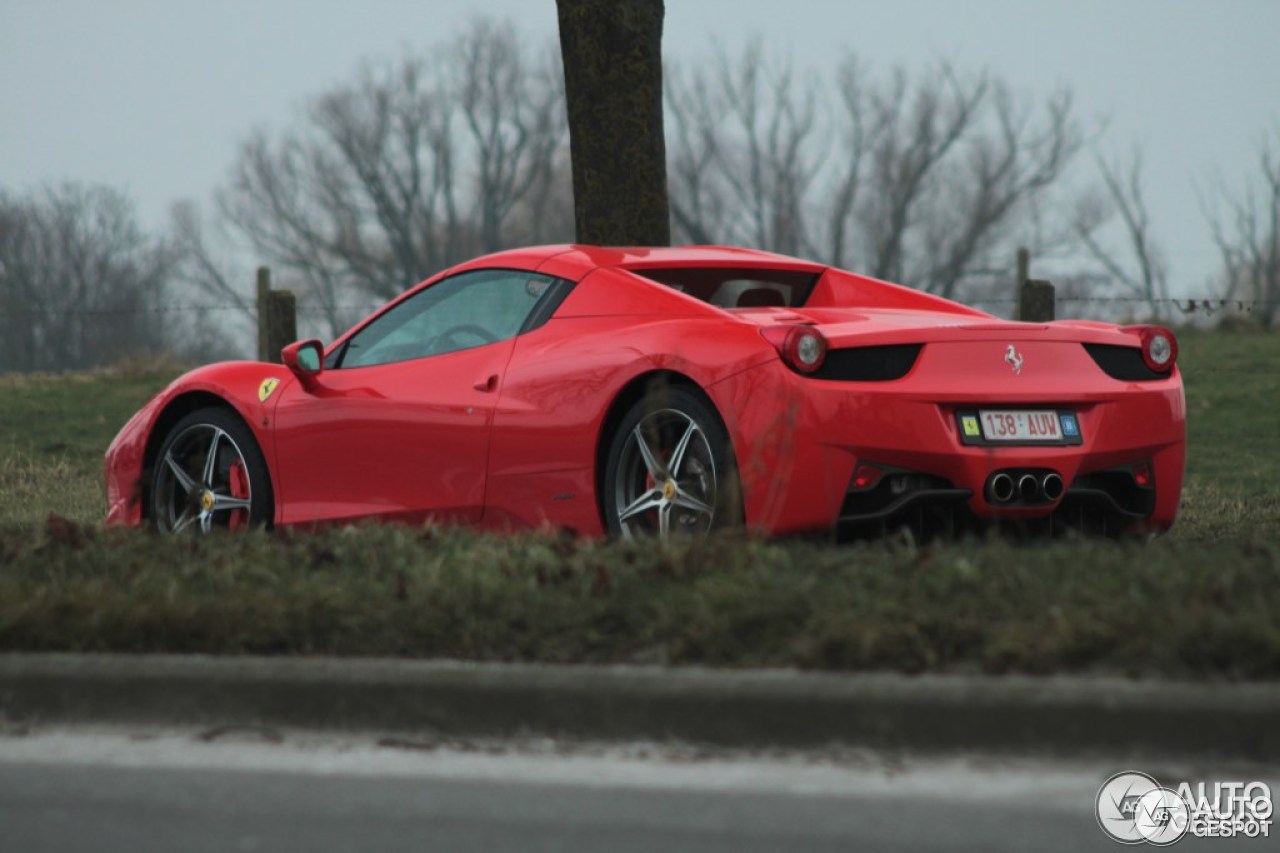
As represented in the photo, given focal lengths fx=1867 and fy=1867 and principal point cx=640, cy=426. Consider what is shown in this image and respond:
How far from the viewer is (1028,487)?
633 cm

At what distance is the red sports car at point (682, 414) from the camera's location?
6188 mm

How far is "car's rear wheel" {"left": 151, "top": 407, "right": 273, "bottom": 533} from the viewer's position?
8086 millimetres

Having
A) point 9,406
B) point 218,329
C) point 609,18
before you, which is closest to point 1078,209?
point 218,329

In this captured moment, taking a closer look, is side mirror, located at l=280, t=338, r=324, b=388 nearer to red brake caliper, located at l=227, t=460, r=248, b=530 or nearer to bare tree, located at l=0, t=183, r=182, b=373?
red brake caliper, located at l=227, t=460, r=248, b=530

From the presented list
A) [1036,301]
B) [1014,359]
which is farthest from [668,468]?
[1036,301]

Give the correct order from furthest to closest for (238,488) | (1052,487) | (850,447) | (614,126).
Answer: (614,126), (238,488), (1052,487), (850,447)

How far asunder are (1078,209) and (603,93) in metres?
55.1

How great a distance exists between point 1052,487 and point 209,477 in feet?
12.5

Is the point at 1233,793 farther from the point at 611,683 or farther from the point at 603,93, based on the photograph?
the point at 603,93

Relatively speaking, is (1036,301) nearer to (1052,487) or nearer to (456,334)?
(456,334)

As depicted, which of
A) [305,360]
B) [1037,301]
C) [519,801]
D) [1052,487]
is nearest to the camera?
[519,801]

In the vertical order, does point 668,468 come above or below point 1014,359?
below

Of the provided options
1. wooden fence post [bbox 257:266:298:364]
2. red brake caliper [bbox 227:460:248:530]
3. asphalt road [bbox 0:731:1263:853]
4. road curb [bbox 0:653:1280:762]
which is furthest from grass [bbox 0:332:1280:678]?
wooden fence post [bbox 257:266:298:364]

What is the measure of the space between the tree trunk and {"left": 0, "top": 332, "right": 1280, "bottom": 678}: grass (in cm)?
437
